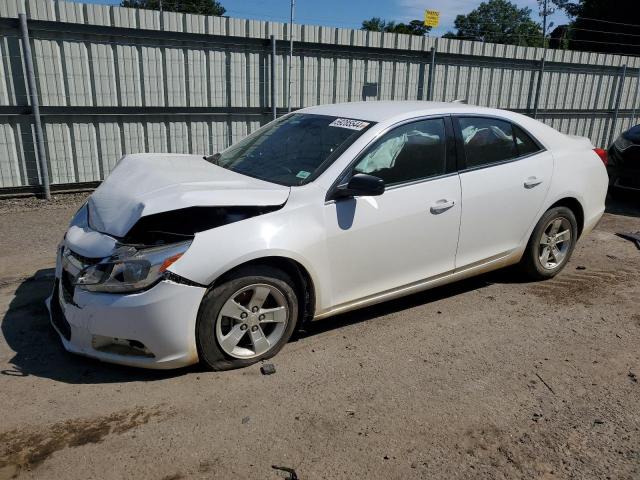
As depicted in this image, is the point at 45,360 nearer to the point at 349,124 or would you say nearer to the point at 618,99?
the point at 349,124

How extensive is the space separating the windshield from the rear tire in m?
2.03

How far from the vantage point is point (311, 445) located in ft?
9.23

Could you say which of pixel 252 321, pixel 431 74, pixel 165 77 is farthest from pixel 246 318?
pixel 431 74

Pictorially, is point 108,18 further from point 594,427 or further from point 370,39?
point 594,427

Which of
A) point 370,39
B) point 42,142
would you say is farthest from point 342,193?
point 370,39

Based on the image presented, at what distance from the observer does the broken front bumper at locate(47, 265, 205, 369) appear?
3109 mm

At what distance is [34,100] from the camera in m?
7.35

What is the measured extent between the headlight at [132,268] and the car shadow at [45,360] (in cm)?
61

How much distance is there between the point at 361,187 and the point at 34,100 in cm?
582

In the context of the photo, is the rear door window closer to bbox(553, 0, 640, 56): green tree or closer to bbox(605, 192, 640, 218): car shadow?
bbox(605, 192, 640, 218): car shadow

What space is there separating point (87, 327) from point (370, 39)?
27.0 feet

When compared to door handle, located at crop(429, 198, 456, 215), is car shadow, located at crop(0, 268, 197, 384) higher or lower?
lower

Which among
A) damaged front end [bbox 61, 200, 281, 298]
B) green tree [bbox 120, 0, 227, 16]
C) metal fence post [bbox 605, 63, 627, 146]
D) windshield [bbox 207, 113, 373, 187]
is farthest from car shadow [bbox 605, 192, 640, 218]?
green tree [bbox 120, 0, 227, 16]

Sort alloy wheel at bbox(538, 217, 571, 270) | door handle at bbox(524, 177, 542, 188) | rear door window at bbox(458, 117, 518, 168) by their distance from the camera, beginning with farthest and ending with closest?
alloy wheel at bbox(538, 217, 571, 270), door handle at bbox(524, 177, 542, 188), rear door window at bbox(458, 117, 518, 168)
